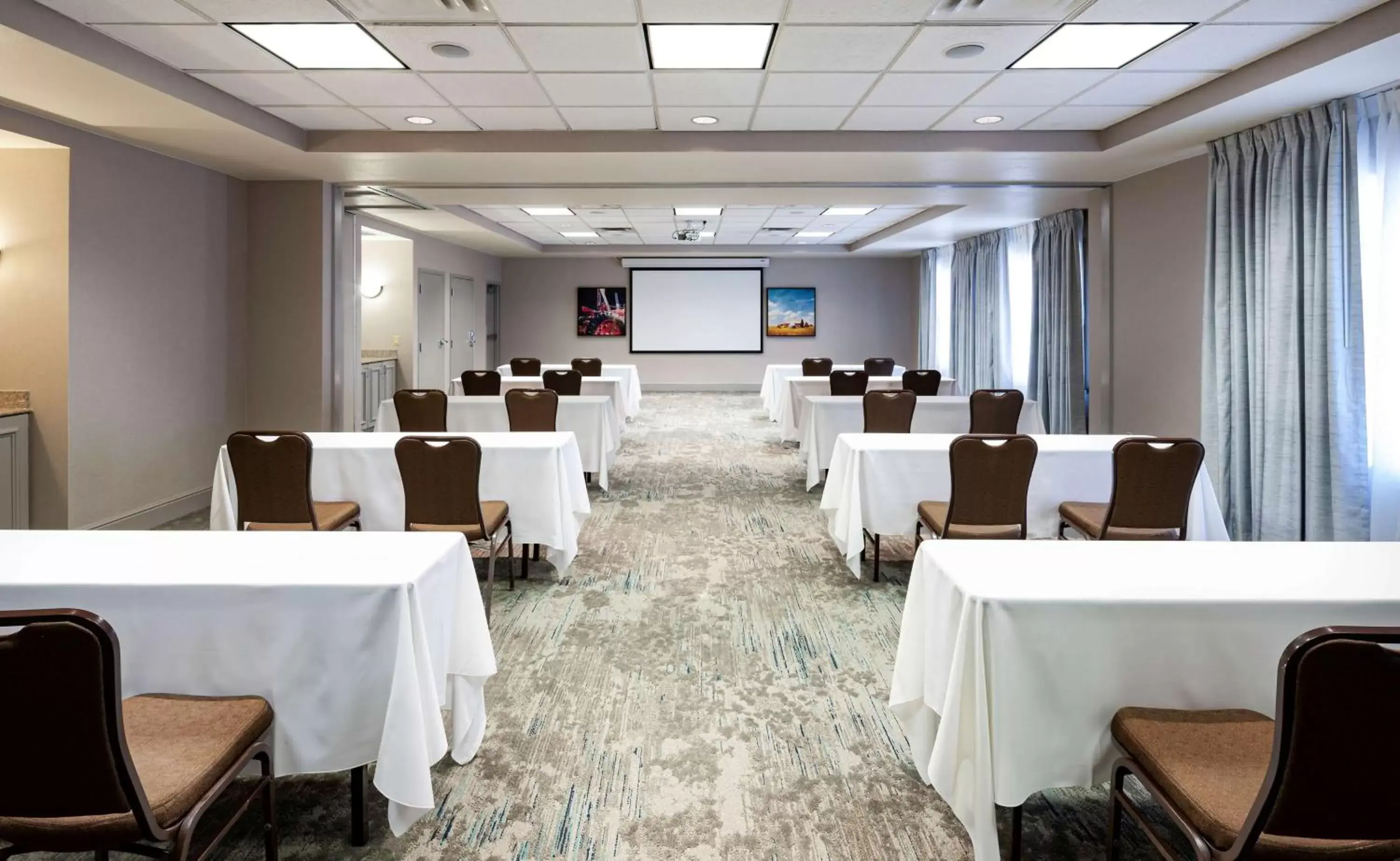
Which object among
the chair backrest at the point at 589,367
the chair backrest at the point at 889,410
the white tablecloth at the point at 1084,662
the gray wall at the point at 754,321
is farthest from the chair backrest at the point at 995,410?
the gray wall at the point at 754,321

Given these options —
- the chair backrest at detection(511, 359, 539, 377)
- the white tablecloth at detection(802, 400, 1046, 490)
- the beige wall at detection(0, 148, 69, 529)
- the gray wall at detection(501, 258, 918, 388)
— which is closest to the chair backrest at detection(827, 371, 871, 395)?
the white tablecloth at detection(802, 400, 1046, 490)

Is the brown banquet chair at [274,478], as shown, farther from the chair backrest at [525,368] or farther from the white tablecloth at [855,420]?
the chair backrest at [525,368]

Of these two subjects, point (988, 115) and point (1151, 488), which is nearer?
point (1151, 488)

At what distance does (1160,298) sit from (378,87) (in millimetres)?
5674

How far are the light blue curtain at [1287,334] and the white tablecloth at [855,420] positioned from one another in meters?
1.39

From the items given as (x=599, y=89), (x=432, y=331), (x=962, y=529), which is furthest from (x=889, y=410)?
(x=432, y=331)

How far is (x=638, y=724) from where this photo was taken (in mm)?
2936

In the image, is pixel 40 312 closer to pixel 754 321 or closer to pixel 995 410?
pixel 995 410

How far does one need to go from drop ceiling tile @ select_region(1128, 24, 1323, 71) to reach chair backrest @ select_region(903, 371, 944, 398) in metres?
4.19

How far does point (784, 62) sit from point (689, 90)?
0.71 meters

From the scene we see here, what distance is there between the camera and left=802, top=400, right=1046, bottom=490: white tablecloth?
6719 millimetres

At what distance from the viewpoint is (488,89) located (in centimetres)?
487

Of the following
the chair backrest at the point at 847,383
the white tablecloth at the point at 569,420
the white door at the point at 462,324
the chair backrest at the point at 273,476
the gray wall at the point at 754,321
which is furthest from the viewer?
the gray wall at the point at 754,321

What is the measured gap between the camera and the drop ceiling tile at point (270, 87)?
462 cm
